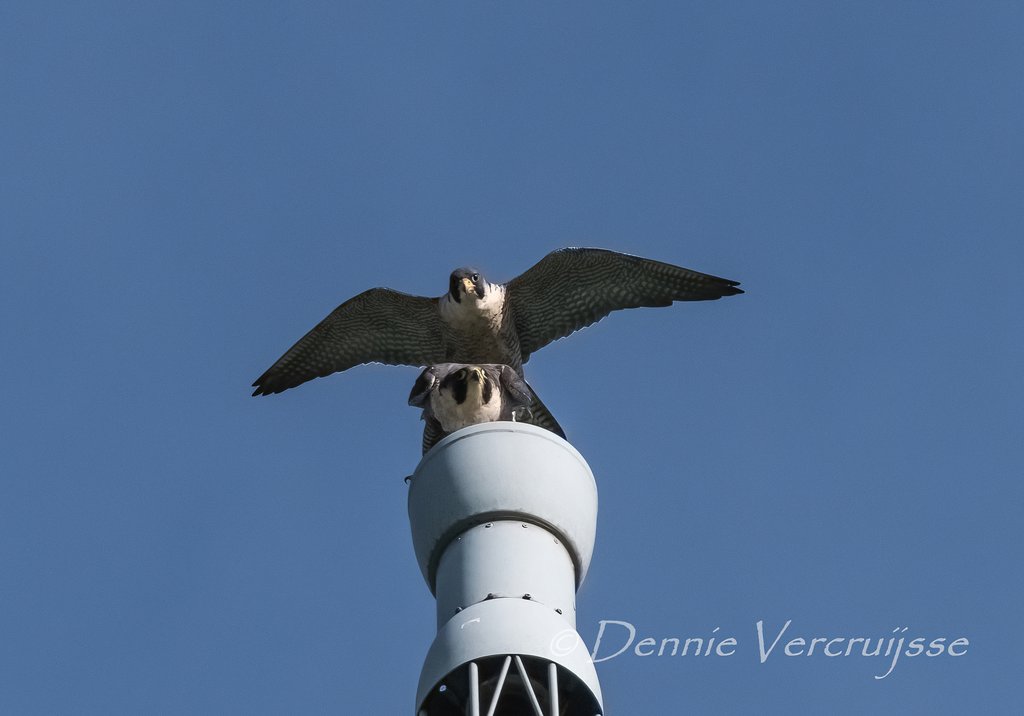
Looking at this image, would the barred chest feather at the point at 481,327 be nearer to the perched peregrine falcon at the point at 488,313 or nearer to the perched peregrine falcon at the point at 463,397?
the perched peregrine falcon at the point at 488,313

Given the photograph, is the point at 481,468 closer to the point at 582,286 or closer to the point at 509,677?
the point at 509,677

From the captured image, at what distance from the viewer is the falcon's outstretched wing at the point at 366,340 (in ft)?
36.4

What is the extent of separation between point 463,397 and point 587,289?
13.7ft

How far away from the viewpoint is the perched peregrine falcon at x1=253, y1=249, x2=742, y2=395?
10.8 m

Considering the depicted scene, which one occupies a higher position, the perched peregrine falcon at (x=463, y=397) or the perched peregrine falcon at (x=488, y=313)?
the perched peregrine falcon at (x=488, y=313)

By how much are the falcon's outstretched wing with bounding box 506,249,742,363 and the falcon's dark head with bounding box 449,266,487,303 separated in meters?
0.37

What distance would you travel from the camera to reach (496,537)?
19.8 feet

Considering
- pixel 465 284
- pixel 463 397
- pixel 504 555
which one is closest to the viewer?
pixel 504 555

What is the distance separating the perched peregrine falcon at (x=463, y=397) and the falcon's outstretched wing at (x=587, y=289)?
142 inches

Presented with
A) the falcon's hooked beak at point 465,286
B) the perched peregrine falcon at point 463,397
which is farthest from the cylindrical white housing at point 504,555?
the falcon's hooked beak at point 465,286

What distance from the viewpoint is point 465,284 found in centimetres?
1070

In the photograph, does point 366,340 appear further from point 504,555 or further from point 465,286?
point 504,555

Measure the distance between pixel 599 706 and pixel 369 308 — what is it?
19.8 feet

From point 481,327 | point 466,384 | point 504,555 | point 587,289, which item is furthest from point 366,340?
point 504,555
